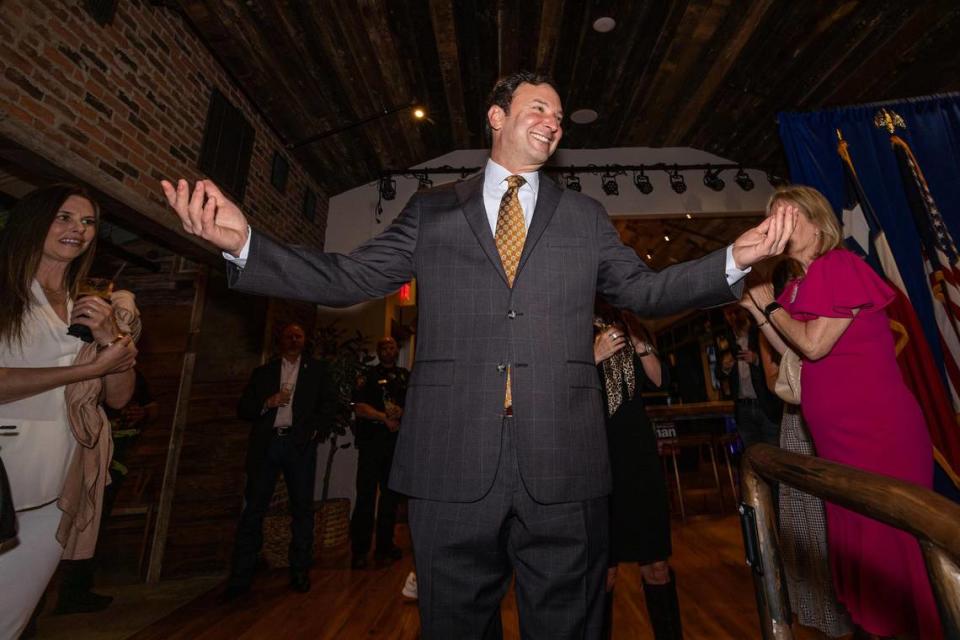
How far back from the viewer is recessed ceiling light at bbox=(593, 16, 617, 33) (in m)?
4.05

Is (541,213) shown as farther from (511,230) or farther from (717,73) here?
(717,73)

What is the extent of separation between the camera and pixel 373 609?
2998 mm

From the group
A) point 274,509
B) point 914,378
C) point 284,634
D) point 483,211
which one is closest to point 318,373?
point 274,509

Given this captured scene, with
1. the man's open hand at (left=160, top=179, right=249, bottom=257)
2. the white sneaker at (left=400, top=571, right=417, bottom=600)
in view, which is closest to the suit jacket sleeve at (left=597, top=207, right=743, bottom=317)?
the man's open hand at (left=160, top=179, right=249, bottom=257)

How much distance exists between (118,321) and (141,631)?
240cm

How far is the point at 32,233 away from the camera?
162 cm

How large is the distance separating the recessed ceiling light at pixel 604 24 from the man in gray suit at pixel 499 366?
378 centimetres

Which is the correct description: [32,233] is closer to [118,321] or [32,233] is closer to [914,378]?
[118,321]

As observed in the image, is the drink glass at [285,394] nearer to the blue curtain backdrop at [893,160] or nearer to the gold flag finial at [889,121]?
the blue curtain backdrop at [893,160]

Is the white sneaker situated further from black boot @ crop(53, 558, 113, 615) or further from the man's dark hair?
the man's dark hair

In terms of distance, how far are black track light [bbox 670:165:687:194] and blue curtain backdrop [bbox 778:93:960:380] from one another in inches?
77.2

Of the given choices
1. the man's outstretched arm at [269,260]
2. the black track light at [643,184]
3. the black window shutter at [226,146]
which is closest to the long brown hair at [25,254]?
the man's outstretched arm at [269,260]

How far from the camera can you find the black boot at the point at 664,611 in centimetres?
189

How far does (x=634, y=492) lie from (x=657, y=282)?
120cm
